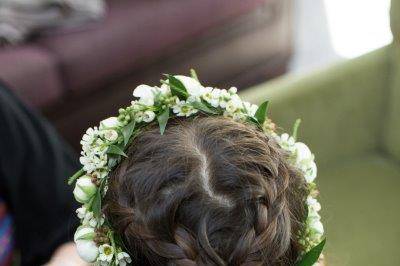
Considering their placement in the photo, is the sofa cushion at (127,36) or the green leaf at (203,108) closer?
the green leaf at (203,108)

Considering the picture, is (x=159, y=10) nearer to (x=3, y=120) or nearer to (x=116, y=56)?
(x=116, y=56)

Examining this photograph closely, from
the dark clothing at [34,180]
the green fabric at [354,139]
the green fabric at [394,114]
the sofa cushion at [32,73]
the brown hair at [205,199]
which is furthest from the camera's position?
the sofa cushion at [32,73]

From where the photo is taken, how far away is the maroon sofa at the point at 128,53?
5.06 ft

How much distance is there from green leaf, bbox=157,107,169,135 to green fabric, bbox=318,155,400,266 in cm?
47

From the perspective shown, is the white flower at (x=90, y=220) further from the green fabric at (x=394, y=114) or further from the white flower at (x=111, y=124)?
the green fabric at (x=394, y=114)

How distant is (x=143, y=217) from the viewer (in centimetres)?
64

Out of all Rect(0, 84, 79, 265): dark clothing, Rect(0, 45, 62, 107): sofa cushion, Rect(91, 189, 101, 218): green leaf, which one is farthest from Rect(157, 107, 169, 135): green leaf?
Rect(0, 45, 62, 107): sofa cushion

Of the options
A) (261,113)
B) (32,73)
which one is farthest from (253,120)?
(32,73)

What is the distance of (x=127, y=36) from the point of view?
163cm

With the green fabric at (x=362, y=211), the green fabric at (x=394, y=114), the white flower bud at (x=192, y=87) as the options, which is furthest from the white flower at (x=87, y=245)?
the green fabric at (x=394, y=114)

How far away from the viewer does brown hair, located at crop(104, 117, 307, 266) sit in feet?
2.01

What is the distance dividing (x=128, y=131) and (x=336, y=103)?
0.65 m

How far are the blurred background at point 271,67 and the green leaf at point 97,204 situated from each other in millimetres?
523

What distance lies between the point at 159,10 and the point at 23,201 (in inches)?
32.0
